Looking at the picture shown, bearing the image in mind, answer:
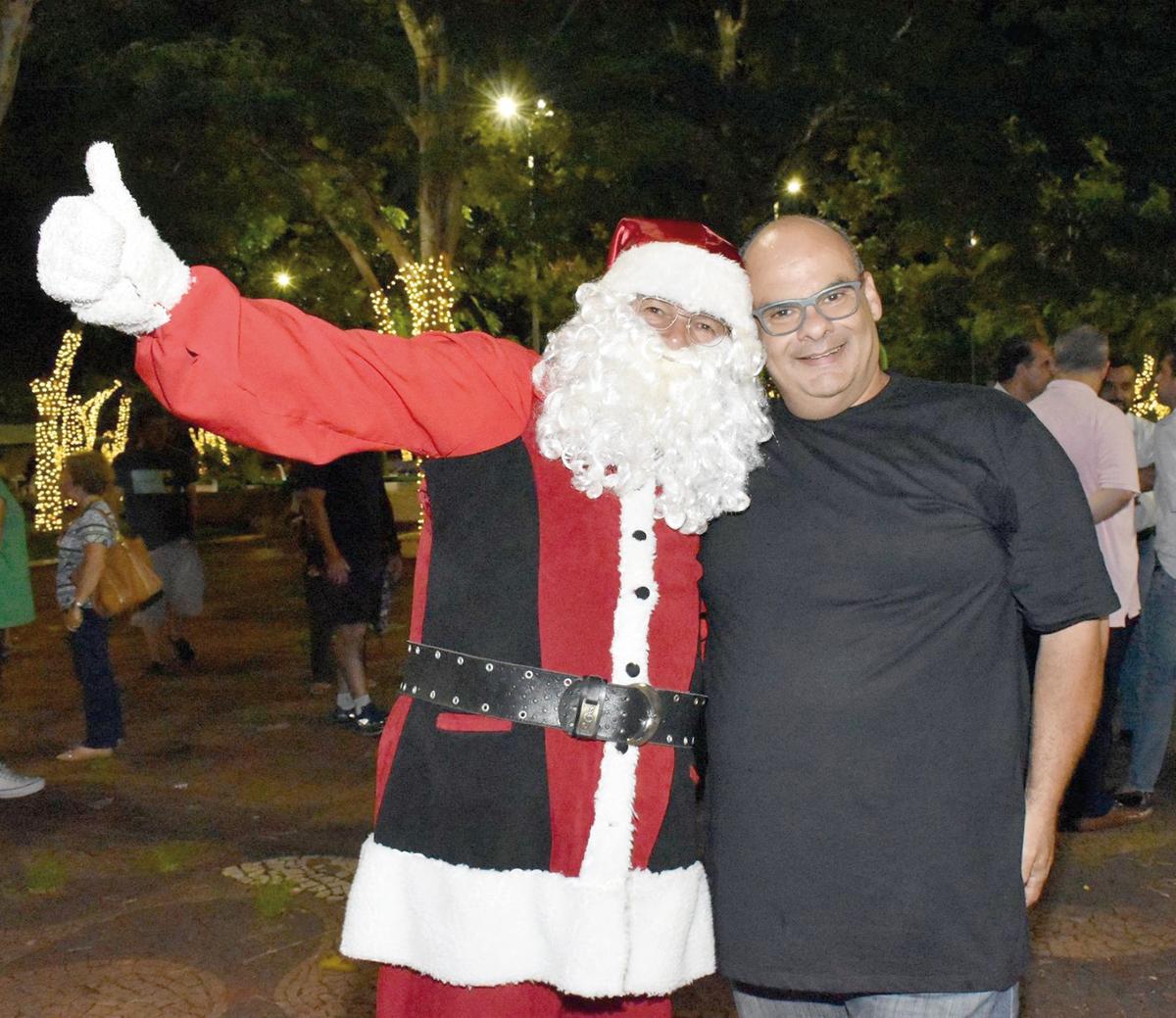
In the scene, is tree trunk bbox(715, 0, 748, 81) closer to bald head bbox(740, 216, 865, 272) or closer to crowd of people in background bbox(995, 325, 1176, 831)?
crowd of people in background bbox(995, 325, 1176, 831)

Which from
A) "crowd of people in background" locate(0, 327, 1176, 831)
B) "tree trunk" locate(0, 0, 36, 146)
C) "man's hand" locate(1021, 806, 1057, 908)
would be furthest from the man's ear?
"tree trunk" locate(0, 0, 36, 146)

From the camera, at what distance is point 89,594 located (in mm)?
7344

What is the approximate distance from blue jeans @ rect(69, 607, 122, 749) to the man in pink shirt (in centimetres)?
491

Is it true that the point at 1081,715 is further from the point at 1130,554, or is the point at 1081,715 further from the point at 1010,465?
the point at 1130,554

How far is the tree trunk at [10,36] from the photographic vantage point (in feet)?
31.6

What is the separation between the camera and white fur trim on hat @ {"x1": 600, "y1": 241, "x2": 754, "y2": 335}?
3016 mm

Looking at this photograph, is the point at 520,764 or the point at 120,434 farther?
the point at 120,434

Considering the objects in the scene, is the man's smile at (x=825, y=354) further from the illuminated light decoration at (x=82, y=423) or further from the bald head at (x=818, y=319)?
the illuminated light decoration at (x=82, y=423)

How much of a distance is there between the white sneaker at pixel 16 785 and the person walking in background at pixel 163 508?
2807 mm

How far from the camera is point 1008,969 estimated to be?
258cm

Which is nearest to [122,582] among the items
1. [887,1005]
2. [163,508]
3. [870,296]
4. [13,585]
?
[13,585]

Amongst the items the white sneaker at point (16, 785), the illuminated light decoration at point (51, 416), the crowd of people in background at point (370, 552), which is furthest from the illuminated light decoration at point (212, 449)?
the white sneaker at point (16, 785)

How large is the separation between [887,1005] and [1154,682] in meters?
4.13

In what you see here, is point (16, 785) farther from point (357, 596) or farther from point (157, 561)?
→ point (157, 561)
